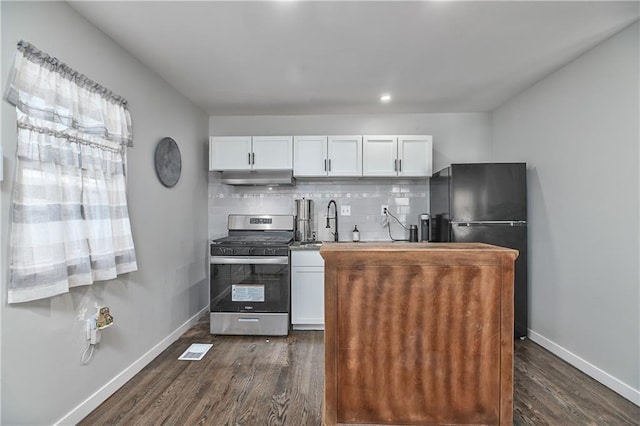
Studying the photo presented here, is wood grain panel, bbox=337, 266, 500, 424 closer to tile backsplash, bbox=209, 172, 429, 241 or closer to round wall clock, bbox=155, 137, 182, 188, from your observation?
round wall clock, bbox=155, 137, 182, 188

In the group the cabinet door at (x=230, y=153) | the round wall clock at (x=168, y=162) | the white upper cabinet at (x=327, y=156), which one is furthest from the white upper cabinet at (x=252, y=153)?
the round wall clock at (x=168, y=162)

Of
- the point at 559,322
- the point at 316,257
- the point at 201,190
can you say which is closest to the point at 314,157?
the point at 316,257

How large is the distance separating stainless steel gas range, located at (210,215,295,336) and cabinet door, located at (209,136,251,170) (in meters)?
0.98

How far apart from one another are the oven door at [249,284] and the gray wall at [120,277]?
39cm

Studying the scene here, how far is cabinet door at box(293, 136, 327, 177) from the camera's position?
11.9 feet

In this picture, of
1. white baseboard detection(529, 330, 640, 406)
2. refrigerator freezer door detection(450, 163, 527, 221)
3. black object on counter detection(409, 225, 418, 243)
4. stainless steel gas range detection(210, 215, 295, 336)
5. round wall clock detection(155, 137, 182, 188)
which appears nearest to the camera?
white baseboard detection(529, 330, 640, 406)

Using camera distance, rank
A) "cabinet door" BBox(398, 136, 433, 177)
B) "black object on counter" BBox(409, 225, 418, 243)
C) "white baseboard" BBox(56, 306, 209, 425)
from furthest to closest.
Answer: "black object on counter" BBox(409, 225, 418, 243) → "cabinet door" BBox(398, 136, 433, 177) → "white baseboard" BBox(56, 306, 209, 425)

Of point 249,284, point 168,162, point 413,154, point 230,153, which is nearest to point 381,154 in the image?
point 413,154

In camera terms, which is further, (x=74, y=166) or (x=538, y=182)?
(x=538, y=182)

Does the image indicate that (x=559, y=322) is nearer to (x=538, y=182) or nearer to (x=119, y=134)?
(x=538, y=182)

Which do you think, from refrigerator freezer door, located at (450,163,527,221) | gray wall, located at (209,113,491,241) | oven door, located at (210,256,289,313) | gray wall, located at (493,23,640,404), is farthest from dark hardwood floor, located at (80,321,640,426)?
gray wall, located at (209,113,491,241)

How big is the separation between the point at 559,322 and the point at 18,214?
4.00 metres

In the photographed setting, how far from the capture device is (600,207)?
7.59 ft

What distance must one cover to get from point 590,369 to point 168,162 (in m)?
4.07
